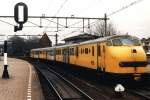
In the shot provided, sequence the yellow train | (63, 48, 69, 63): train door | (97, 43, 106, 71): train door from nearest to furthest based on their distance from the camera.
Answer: the yellow train, (97, 43, 106, 71): train door, (63, 48, 69, 63): train door

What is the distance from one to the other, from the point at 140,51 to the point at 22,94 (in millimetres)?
6470

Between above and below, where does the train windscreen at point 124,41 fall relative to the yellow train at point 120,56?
above

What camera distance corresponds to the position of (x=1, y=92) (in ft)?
67.6

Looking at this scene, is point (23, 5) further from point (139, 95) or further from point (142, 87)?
point (142, 87)

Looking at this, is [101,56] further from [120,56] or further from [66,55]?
[66,55]

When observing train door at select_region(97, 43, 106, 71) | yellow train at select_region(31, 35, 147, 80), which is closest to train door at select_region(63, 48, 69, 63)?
yellow train at select_region(31, 35, 147, 80)

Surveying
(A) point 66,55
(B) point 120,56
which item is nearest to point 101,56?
(B) point 120,56

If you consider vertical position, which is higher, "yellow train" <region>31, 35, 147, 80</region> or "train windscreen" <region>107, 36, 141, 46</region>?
"train windscreen" <region>107, 36, 141, 46</region>

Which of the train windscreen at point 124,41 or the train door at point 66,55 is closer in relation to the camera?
the train windscreen at point 124,41

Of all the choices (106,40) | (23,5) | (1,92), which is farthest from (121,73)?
(23,5)

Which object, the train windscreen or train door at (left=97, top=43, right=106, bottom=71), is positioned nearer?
the train windscreen

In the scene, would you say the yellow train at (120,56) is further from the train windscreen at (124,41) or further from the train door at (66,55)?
the train door at (66,55)

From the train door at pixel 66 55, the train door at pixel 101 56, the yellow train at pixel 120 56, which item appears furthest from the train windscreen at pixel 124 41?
the train door at pixel 66 55

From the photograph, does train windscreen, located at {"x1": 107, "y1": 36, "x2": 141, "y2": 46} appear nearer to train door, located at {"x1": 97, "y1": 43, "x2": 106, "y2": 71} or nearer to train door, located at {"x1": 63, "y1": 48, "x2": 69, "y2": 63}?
train door, located at {"x1": 97, "y1": 43, "x2": 106, "y2": 71}
